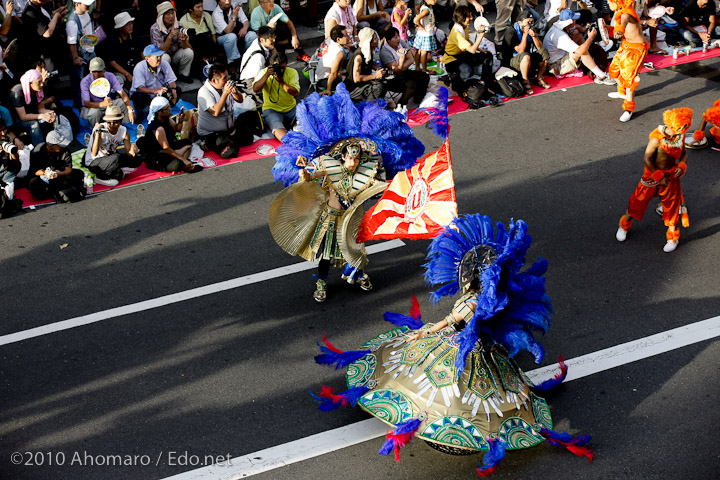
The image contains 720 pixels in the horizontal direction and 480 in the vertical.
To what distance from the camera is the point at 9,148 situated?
920 cm

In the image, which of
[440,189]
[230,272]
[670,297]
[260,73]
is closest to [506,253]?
[440,189]

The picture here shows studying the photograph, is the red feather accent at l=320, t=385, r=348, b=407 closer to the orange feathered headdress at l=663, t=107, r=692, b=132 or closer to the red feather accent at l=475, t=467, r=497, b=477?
the red feather accent at l=475, t=467, r=497, b=477

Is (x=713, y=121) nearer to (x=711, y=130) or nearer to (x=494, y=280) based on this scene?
(x=711, y=130)

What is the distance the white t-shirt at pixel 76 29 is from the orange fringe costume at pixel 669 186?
24.5 feet

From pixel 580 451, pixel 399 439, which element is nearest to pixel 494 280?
pixel 399 439

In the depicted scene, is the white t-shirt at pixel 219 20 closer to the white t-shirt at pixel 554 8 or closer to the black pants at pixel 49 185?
the black pants at pixel 49 185

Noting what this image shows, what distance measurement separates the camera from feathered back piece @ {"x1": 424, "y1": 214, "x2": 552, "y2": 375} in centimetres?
526

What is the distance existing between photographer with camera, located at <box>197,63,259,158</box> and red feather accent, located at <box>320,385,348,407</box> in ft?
15.7

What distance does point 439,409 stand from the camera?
5566mm

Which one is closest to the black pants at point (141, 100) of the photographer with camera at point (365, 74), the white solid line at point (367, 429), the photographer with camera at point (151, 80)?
the photographer with camera at point (151, 80)

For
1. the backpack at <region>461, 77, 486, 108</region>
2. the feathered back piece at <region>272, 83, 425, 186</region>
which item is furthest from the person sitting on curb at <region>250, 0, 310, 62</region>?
the feathered back piece at <region>272, 83, 425, 186</region>

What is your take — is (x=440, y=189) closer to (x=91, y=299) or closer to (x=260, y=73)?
(x=91, y=299)

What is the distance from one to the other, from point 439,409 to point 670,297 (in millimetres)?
3137

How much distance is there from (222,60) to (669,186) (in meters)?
7.13
